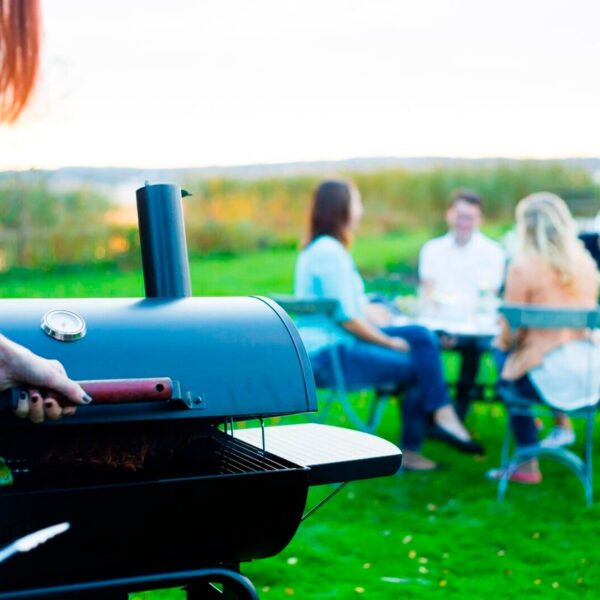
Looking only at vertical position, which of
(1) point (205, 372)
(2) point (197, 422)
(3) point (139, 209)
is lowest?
(2) point (197, 422)

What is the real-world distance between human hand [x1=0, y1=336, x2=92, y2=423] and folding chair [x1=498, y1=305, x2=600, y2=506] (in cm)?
312

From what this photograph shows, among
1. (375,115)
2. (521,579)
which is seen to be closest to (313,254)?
(521,579)

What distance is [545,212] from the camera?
16.2ft

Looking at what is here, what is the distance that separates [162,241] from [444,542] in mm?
2435

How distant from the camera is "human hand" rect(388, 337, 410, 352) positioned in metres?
4.96

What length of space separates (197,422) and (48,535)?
51 centimetres

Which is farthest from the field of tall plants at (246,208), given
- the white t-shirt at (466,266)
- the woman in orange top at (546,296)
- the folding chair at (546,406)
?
the folding chair at (546,406)

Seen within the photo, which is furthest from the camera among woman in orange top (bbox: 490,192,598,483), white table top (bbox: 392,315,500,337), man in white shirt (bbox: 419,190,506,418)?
man in white shirt (bbox: 419,190,506,418)

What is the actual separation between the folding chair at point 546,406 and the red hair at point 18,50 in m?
3.19

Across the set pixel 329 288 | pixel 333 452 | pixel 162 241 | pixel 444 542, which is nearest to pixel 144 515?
pixel 333 452

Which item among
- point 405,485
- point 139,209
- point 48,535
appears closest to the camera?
point 48,535

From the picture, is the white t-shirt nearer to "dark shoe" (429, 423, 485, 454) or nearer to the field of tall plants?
"dark shoe" (429, 423, 485, 454)

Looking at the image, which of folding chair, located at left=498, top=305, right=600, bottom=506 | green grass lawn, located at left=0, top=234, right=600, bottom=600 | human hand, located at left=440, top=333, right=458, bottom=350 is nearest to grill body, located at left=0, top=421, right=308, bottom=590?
green grass lawn, located at left=0, top=234, right=600, bottom=600

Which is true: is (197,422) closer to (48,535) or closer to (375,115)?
(48,535)
